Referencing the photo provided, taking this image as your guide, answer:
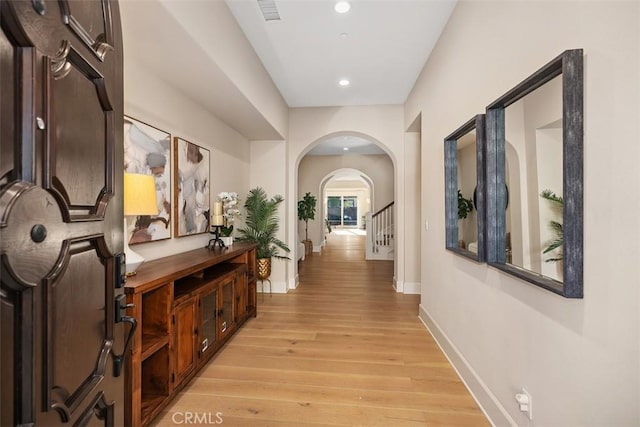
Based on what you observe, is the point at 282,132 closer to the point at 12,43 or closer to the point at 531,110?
the point at 531,110

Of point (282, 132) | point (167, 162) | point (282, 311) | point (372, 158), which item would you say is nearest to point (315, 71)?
point (282, 132)

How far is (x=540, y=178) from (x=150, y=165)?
8.75ft

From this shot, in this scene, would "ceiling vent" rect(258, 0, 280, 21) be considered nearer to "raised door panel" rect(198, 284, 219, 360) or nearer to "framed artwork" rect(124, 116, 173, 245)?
"framed artwork" rect(124, 116, 173, 245)

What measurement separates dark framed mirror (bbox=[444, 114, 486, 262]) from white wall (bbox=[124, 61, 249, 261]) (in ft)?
8.09

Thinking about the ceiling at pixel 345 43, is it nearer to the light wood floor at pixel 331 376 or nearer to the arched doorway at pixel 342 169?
the light wood floor at pixel 331 376

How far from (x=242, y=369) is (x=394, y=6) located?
10.7 feet

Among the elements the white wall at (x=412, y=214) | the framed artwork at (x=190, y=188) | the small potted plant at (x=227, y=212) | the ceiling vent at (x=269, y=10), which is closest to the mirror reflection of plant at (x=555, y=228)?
the ceiling vent at (x=269, y=10)

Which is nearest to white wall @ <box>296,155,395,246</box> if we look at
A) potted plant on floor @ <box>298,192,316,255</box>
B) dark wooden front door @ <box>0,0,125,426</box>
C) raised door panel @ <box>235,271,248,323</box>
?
potted plant on floor @ <box>298,192,316,255</box>

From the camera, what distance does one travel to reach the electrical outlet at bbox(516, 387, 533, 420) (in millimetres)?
1538

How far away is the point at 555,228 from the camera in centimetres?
134

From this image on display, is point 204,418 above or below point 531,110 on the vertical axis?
below

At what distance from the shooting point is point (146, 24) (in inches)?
71.9

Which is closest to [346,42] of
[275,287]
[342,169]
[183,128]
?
[183,128]

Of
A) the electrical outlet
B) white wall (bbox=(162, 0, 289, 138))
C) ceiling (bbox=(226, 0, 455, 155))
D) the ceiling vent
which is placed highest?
ceiling (bbox=(226, 0, 455, 155))
